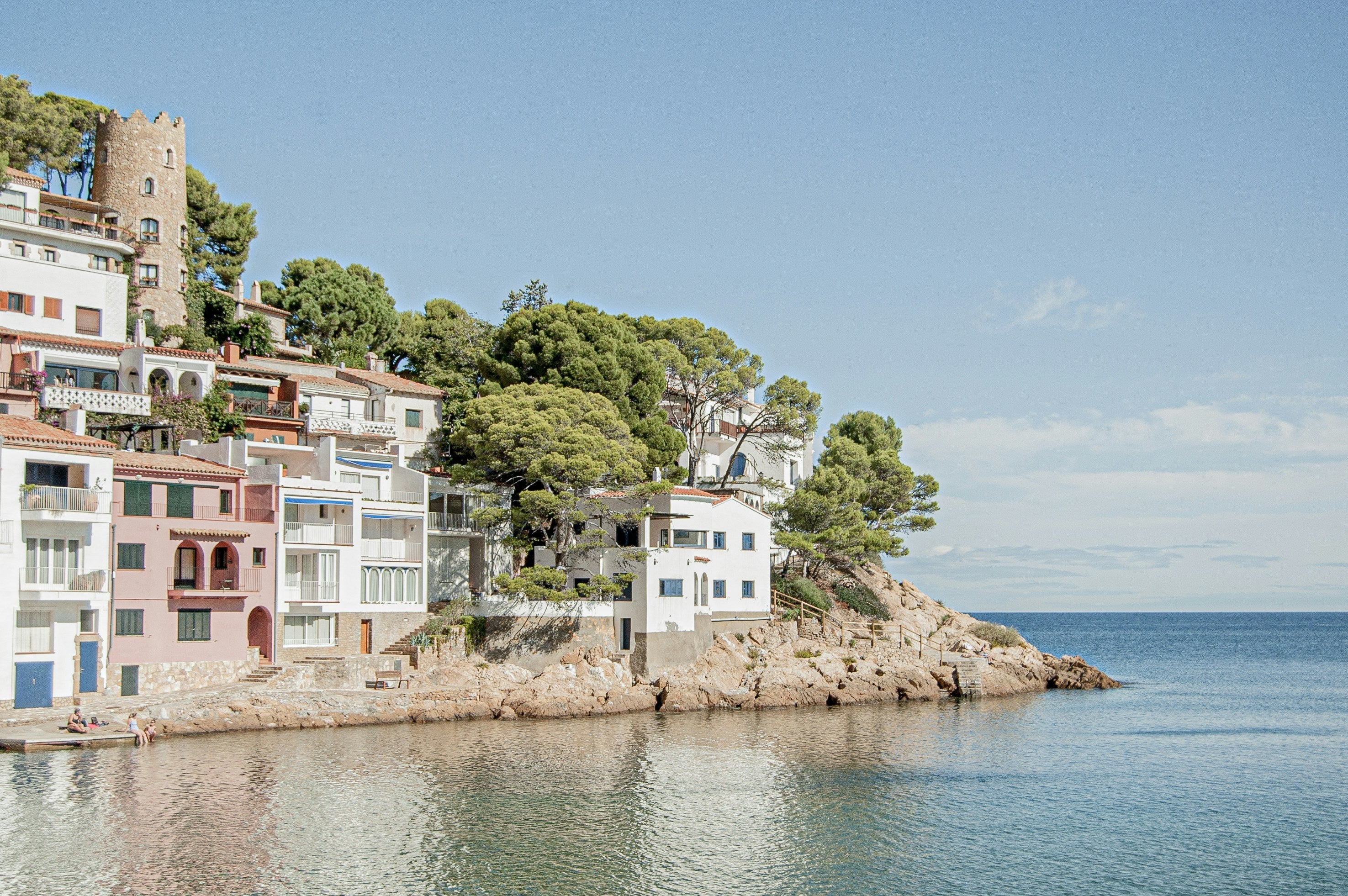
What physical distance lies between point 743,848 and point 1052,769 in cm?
1839

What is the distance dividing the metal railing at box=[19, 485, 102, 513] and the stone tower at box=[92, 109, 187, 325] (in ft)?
90.5

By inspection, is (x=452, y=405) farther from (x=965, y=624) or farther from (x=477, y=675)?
(x=965, y=624)

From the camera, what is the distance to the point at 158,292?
72.2m

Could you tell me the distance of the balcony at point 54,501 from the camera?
4481 centimetres

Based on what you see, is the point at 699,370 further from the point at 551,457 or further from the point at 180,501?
the point at 180,501

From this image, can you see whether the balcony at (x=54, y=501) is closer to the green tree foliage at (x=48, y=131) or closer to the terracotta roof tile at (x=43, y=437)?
the terracotta roof tile at (x=43, y=437)

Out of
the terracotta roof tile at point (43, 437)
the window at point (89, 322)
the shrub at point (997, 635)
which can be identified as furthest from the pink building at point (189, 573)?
the shrub at point (997, 635)

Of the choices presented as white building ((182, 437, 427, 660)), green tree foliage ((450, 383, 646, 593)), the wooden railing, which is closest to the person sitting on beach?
white building ((182, 437, 427, 660))

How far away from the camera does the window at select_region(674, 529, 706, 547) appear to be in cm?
6431

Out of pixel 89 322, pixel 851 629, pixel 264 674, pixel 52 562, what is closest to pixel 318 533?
pixel 264 674

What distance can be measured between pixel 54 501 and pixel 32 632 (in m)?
4.72

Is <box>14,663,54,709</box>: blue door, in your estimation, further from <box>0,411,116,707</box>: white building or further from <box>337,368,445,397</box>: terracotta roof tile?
<box>337,368,445,397</box>: terracotta roof tile

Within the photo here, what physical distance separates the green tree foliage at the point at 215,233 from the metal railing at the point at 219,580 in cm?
3575

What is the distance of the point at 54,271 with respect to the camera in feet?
206
